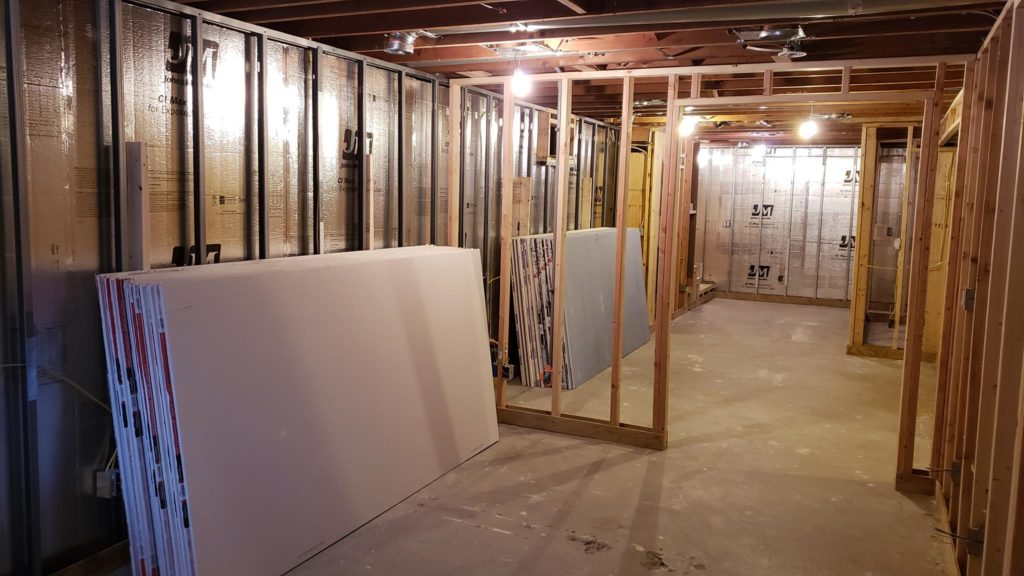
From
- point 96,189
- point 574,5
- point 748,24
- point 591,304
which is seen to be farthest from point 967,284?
point 96,189

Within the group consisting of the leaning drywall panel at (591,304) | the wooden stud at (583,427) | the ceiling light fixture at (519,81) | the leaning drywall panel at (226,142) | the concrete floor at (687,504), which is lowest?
the concrete floor at (687,504)

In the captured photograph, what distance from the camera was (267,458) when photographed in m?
3.37

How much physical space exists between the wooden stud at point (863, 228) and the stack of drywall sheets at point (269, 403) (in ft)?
19.6

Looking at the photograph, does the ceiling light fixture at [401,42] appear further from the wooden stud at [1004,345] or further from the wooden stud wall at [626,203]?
the wooden stud at [1004,345]

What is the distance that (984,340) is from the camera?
320 cm

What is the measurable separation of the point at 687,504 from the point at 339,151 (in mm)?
3049

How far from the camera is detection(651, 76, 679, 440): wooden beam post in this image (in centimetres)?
498

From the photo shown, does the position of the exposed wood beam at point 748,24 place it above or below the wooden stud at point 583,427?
above

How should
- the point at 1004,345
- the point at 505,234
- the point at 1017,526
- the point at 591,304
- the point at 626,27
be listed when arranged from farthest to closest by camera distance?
the point at 591,304, the point at 505,234, the point at 626,27, the point at 1004,345, the point at 1017,526

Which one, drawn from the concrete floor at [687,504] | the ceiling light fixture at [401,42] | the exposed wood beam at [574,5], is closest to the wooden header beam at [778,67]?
the ceiling light fixture at [401,42]

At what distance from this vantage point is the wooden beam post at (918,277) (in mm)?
4379

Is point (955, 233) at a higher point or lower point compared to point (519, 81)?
lower

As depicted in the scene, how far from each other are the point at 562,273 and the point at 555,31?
1.72m

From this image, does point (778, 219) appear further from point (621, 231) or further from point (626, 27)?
point (626, 27)
